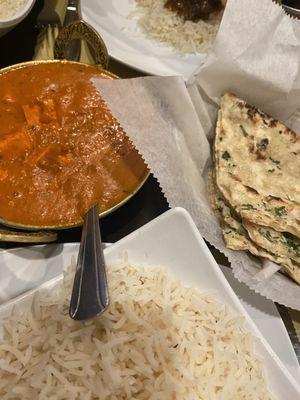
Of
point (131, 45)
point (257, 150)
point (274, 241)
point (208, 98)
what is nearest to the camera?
point (274, 241)

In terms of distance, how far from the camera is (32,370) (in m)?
1.42

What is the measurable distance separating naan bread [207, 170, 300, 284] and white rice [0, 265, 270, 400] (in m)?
0.22

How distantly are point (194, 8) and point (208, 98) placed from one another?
807 millimetres

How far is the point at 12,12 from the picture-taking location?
2172mm

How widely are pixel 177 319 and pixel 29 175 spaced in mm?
734

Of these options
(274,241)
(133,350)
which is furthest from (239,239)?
(133,350)

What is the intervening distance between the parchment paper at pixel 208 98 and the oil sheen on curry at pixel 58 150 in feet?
0.35

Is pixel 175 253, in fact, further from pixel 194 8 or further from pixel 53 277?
pixel 194 8

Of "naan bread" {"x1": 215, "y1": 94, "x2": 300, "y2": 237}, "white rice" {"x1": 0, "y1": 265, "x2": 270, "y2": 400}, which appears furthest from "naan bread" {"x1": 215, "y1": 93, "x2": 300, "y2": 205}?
"white rice" {"x1": 0, "y1": 265, "x2": 270, "y2": 400}

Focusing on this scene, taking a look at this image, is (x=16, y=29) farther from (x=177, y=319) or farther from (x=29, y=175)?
(x=177, y=319)

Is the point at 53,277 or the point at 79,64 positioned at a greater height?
the point at 79,64

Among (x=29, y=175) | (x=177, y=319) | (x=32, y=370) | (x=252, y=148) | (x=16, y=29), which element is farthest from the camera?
(x=16, y=29)

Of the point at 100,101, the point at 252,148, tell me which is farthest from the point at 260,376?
the point at 100,101

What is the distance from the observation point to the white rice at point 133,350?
1399 millimetres
